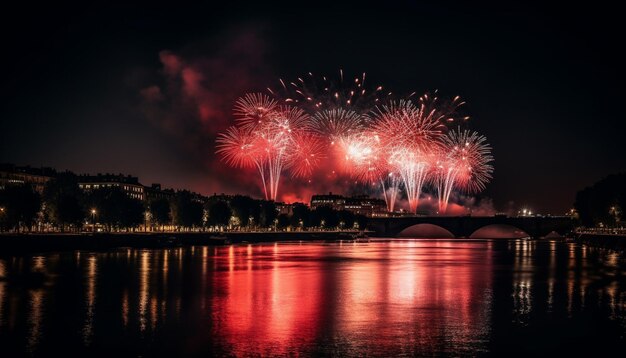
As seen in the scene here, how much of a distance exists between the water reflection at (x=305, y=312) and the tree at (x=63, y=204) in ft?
185

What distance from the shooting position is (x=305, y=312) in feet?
120

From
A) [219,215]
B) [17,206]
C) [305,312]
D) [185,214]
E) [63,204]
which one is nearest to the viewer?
[305,312]

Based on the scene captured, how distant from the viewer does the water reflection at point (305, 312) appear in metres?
27.8

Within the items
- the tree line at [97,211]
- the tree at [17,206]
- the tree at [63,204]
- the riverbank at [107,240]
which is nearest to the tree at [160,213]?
the tree line at [97,211]

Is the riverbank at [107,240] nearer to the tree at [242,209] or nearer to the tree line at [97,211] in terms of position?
the tree line at [97,211]

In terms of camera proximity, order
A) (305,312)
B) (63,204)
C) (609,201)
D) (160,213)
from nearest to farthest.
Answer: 1. (305,312)
2. (63,204)
3. (609,201)
4. (160,213)

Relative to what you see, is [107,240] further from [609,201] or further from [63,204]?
[609,201]

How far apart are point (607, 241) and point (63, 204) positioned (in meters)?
88.1

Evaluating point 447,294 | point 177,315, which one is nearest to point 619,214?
point 447,294

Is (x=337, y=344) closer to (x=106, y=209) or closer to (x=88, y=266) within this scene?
(x=88, y=266)

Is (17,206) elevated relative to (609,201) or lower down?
lower down

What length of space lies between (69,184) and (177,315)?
11344 centimetres

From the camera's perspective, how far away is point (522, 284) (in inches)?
2103

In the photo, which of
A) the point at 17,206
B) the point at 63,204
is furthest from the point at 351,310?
the point at 63,204
